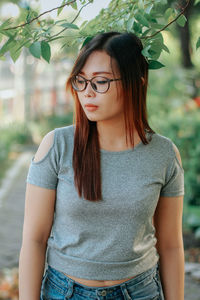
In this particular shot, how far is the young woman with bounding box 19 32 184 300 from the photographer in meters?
1.63

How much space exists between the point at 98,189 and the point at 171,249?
47cm

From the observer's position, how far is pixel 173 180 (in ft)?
5.79

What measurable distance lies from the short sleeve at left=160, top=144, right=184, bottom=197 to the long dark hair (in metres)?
0.14

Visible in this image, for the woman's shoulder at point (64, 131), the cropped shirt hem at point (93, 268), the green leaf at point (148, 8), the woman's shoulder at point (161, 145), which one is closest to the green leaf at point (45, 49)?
the woman's shoulder at point (64, 131)

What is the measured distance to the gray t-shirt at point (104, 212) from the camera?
1.63 meters

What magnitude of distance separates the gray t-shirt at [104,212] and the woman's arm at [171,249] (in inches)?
5.3

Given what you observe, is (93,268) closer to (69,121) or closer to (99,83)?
(99,83)

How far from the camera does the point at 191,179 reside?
5430 mm

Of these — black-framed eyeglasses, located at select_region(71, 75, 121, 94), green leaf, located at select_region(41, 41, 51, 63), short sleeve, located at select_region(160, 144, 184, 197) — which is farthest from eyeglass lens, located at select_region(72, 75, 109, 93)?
short sleeve, located at select_region(160, 144, 184, 197)

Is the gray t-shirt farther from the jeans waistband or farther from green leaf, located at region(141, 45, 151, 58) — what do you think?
green leaf, located at region(141, 45, 151, 58)

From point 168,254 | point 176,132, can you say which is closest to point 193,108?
point 176,132

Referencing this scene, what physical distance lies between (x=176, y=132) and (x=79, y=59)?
4077 millimetres

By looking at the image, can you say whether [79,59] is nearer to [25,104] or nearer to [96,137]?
[96,137]

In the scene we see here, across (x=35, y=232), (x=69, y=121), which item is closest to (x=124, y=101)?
(x=35, y=232)
